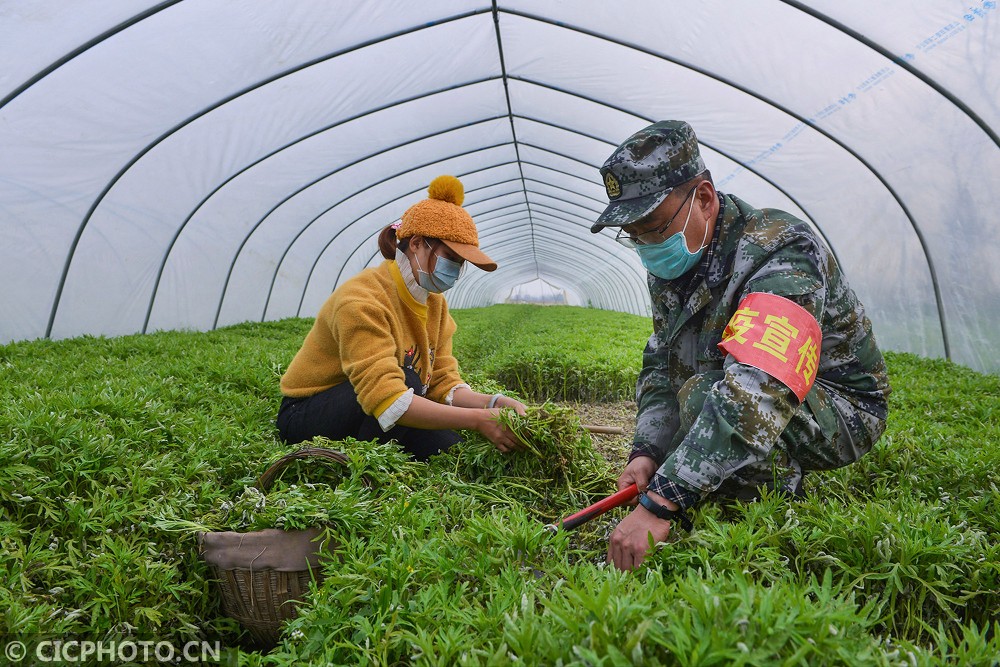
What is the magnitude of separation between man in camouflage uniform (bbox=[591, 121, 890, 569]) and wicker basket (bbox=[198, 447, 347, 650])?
104 cm

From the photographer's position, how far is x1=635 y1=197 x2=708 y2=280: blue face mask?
8.38ft

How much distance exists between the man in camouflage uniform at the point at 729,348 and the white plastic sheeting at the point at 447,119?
3686 millimetres

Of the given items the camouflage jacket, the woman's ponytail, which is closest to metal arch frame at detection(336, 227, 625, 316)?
the woman's ponytail

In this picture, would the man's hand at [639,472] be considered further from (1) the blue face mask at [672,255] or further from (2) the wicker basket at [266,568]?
(2) the wicker basket at [266,568]

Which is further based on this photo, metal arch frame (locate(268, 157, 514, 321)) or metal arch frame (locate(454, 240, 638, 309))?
metal arch frame (locate(454, 240, 638, 309))

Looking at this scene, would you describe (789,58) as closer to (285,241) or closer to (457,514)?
(457,514)

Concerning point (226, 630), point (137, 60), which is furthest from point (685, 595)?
point (137, 60)

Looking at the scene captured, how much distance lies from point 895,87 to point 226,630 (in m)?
6.65

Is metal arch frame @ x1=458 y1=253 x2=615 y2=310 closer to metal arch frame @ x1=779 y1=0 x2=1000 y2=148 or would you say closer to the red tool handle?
metal arch frame @ x1=779 y1=0 x2=1000 y2=148

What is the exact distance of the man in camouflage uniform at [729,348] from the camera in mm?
2027

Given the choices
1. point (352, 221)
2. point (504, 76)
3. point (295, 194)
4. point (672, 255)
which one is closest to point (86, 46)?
point (504, 76)

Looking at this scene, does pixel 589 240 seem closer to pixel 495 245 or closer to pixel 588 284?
pixel 495 245

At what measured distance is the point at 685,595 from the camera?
1.40 meters

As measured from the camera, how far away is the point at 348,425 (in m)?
3.42
